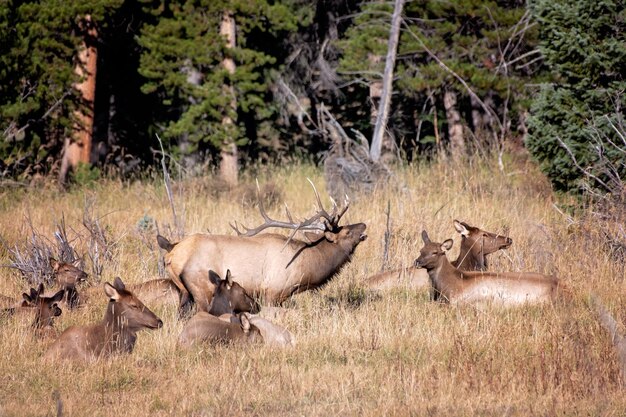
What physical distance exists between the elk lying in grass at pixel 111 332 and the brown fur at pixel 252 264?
1.05m

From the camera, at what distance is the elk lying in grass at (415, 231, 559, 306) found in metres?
10.7

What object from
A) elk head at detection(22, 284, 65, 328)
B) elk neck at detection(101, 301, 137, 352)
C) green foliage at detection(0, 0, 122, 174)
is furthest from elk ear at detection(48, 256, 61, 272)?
green foliage at detection(0, 0, 122, 174)

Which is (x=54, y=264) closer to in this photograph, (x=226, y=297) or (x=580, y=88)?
(x=226, y=297)

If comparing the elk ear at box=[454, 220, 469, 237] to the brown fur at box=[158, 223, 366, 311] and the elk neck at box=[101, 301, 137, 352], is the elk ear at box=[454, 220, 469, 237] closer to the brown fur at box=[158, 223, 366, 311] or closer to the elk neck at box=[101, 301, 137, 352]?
the brown fur at box=[158, 223, 366, 311]

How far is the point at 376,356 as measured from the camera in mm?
8945

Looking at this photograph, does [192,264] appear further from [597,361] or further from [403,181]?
[403,181]

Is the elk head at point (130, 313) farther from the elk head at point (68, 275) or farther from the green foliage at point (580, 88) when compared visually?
the green foliage at point (580, 88)

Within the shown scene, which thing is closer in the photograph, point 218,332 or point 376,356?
point 376,356

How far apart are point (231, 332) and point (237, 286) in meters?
1.05

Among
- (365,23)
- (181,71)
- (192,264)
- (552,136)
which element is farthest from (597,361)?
(181,71)

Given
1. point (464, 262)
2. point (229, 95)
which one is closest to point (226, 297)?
point (464, 262)

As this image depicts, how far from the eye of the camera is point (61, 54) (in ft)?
71.3

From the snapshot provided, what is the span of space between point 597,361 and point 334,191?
10.9 metres

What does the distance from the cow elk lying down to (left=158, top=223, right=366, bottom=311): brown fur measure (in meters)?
0.99
